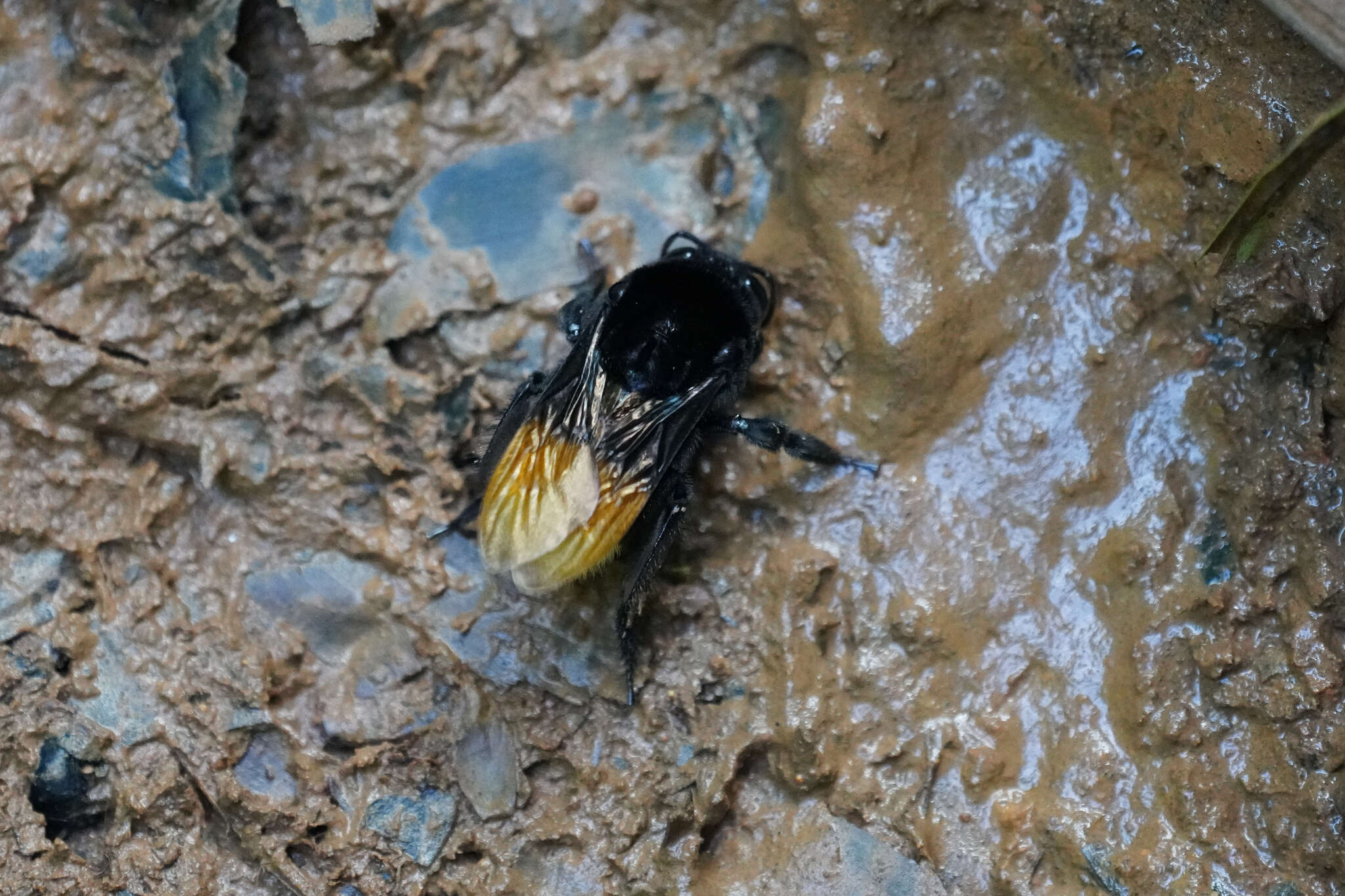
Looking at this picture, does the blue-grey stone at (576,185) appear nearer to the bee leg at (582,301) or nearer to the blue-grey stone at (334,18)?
the bee leg at (582,301)

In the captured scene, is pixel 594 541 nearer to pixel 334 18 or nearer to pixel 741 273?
pixel 741 273

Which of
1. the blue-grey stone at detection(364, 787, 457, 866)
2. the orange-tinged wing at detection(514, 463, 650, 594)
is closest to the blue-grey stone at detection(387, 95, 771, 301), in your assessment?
the orange-tinged wing at detection(514, 463, 650, 594)

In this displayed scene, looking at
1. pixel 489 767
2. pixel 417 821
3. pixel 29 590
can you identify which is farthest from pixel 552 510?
pixel 29 590

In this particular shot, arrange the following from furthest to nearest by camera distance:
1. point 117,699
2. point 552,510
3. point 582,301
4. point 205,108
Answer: point 582,301
point 205,108
point 117,699
point 552,510

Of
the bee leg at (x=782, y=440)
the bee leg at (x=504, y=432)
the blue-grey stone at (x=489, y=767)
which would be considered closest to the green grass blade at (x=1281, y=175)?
the bee leg at (x=782, y=440)

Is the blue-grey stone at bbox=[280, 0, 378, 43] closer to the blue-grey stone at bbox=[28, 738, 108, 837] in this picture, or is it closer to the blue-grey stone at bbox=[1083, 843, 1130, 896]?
the blue-grey stone at bbox=[28, 738, 108, 837]

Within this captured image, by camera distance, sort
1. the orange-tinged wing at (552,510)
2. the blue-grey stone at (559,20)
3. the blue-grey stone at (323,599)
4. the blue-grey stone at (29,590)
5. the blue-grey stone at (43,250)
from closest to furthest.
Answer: the orange-tinged wing at (552,510)
the blue-grey stone at (29,590)
the blue-grey stone at (43,250)
the blue-grey stone at (323,599)
the blue-grey stone at (559,20)
